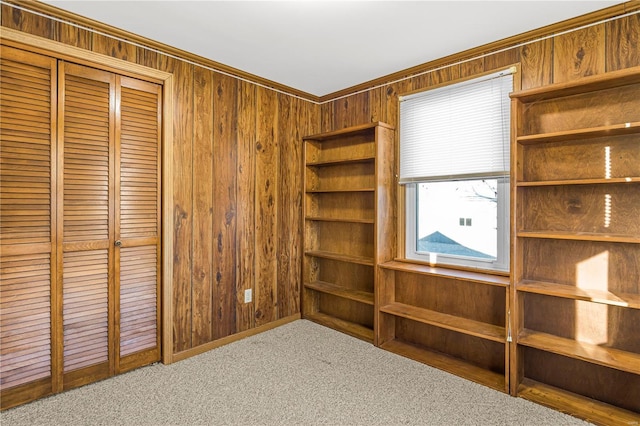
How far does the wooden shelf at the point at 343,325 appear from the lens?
10.4 feet

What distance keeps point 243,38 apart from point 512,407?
3.07 m

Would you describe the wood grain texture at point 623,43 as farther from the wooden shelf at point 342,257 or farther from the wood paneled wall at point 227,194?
the wood paneled wall at point 227,194

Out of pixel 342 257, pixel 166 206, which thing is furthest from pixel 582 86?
pixel 166 206

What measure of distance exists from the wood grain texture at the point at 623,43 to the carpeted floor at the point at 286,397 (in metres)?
2.16

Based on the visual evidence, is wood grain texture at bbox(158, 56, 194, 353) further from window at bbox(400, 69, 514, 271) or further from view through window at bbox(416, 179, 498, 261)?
view through window at bbox(416, 179, 498, 261)

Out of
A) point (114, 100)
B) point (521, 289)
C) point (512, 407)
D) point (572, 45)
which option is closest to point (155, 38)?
point (114, 100)

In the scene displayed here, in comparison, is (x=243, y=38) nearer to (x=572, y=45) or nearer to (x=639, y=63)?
(x=572, y=45)

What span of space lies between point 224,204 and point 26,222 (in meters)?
1.35

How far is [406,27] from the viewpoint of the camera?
2.33m

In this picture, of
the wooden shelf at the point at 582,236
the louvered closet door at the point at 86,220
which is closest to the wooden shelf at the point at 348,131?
the wooden shelf at the point at 582,236

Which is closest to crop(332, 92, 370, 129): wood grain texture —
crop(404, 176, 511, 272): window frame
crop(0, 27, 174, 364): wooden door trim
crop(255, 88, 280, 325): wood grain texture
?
crop(255, 88, 280, 325): wood grain texture

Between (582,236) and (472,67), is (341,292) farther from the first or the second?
(472,67)

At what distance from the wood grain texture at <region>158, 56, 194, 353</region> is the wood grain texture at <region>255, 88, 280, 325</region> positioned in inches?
27.2

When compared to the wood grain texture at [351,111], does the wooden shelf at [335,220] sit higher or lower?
lower
